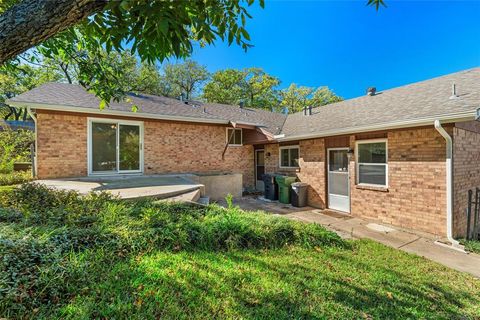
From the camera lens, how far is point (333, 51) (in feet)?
52.2

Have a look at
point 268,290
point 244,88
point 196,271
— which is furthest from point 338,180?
point 244,88

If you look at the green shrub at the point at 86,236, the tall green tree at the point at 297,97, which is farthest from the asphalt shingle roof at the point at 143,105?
the tall green tree at the point at 297,97

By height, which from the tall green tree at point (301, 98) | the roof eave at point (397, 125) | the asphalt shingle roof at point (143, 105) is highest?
the tall green tree at point (301, 98)

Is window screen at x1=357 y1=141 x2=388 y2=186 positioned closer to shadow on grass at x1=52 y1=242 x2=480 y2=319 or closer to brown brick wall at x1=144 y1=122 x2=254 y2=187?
shadow on grass at x1=52 y1=242 x2=480 y2=319

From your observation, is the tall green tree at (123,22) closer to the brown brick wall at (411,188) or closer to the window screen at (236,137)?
the brown brick wall at (411,188)

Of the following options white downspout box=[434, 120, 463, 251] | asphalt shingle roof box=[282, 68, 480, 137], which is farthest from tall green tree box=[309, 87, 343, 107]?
white downspout box=[434, 120, 463, 251]

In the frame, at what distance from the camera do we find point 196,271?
276 centimetres

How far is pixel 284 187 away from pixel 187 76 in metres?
21.3

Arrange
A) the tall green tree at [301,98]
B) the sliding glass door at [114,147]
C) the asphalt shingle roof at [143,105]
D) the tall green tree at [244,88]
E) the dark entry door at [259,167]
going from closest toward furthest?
the asphalt shingle roof at [143,105] < the sliding glass door at [114,147] < the dark entry door at [259,167] < the tall green tree at [244,88] < the tall green tree at [301,98]

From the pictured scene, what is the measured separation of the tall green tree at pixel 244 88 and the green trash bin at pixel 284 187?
17.1 metres

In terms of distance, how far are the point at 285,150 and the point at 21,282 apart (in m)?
9.91

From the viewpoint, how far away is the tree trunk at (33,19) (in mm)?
1751

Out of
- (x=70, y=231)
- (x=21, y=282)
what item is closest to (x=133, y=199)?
(x=70, y=231)

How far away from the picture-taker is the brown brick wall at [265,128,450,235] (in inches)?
224
